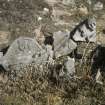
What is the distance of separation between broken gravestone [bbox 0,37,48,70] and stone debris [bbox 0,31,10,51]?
0.77 meters

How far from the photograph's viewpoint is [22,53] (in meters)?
7.34

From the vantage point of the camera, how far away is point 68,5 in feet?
32.9

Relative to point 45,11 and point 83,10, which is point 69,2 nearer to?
point 83,10

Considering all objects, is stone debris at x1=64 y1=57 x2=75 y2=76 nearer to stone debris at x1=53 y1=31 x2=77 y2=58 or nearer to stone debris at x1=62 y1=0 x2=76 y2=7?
stone debris at x1=53 y1=31 x2=77 y2=58

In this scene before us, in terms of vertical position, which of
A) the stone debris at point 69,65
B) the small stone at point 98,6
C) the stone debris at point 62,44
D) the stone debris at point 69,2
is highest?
the stone debris at point 69,2

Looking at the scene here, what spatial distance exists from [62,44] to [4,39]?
134 centimetres

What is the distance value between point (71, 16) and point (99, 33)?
3.34 ft

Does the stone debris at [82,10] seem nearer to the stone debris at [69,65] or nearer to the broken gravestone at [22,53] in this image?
the broken gravestone at [22,53]

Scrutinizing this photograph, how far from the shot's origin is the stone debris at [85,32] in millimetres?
8039

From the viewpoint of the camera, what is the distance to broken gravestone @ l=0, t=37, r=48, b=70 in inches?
286

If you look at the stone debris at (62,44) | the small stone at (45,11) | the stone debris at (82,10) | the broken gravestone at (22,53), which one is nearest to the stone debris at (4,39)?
the broken gravestone at (22,53)

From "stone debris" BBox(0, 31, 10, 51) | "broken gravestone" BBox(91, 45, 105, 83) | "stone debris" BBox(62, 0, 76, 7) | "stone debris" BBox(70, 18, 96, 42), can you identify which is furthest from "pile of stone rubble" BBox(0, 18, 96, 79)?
"stone debris" BBox(62, 0, 76, 7)

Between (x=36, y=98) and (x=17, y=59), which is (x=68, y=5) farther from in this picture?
(x=36, y=98)

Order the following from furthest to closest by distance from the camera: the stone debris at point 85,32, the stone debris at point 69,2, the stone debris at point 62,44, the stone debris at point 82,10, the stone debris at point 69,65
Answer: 1. the stone debris at point 69,2
2. the stone debris at point 82,10
3. the stone debris at point 85,32
4. the stone debris at point 62,44
5. the stone debris at point 69,65
